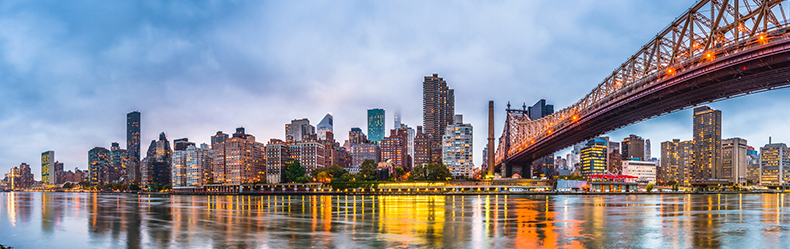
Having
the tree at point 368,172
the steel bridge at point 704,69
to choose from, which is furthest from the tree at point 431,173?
the steel bridge at point 704,69

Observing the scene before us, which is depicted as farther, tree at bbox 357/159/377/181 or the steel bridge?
tree at bbox 357/159/377/181

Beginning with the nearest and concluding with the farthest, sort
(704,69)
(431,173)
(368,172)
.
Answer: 1. (704,69)
2. (431,173)
3. (368,172)

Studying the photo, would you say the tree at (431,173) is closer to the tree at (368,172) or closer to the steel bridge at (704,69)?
the tree at (368,172)

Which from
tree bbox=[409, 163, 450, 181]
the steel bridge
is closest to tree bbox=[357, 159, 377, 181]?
tree bbox=[409, 163, 450, 181]

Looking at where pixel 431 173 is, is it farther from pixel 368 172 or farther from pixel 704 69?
pixel 704 69

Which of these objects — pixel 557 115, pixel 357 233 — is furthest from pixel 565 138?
pixel 357 233

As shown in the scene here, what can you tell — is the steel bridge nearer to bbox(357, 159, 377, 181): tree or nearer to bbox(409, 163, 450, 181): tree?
bbox(409, 163, 450, 181): tree

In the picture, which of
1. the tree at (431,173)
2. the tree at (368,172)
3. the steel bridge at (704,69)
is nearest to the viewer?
the steel bridge at (704,69)

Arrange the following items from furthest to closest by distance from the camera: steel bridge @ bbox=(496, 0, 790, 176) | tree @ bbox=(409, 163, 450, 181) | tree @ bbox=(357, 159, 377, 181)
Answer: tree @ bbox=(357, 159, 377, 181)
tree @ bbox=(409, 163, 450, 181)
steel bridge @ bbox=(496, 0, 790, 176)

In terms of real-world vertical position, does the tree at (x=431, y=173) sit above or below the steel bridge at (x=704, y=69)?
below

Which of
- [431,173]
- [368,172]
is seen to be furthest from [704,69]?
[368,172]

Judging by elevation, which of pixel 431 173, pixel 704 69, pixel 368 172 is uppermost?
pixel 704 69

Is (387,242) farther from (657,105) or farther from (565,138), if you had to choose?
(565,138)

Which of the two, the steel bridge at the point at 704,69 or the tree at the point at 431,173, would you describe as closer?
the steel bridge at the point at 704,69
